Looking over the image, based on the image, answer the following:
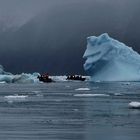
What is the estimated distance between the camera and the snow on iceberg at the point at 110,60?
55.9 metres

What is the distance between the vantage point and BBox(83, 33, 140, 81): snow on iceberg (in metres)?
55.9

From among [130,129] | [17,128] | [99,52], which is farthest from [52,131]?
[99,52]

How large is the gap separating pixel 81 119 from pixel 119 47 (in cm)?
4033

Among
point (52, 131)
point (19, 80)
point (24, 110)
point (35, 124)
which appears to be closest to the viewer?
point (52, 131)

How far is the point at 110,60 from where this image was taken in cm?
5728

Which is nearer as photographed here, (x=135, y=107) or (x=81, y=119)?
(x=81, y=119)

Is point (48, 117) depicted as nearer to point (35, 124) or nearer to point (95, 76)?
point (35, 124)

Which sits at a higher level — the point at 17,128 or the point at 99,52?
the point at 99,52

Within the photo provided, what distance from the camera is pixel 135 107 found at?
22562 millimetres

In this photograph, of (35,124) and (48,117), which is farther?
(48,117)

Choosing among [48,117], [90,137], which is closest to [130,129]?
[90,137]

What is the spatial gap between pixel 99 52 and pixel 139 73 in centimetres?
739

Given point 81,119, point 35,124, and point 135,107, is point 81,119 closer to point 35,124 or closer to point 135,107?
point 35,124

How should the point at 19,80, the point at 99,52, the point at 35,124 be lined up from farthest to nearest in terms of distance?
1. the point at 19,80
2. the point at 99,52
3. the point at 35,124
